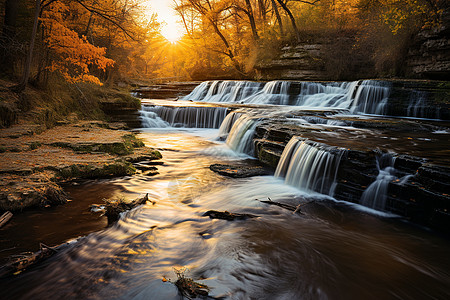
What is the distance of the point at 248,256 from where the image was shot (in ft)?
10.7

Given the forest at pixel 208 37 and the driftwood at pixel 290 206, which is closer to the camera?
the driftwood at pixel 290 206

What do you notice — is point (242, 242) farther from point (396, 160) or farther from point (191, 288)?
point (396, 160)

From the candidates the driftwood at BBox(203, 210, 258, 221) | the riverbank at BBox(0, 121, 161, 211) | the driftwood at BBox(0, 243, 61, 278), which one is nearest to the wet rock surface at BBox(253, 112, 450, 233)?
the driftwood at BBox(203, 210, 258, 221)

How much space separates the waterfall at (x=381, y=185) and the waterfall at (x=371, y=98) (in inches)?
292

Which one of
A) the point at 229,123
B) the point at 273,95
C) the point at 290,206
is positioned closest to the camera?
the point at 290,206

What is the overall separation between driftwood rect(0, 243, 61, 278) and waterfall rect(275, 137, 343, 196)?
14.8ft

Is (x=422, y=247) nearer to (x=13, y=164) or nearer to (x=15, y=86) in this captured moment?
(x=13, y=164)

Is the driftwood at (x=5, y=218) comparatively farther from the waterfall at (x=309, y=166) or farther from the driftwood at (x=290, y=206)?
the waterfall at (x=309, y=166)

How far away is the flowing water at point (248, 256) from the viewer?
265 centimetres

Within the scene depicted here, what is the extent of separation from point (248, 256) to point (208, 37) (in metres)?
27.7

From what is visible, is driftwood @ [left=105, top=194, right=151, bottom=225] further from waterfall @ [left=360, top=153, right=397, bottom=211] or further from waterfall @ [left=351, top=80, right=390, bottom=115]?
waterfall @ [left=351, top=80, right=390, bottom=115]

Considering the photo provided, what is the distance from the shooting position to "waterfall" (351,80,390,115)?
10969 mm

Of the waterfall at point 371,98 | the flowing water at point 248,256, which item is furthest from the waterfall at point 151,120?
the waterfall at point 371,98

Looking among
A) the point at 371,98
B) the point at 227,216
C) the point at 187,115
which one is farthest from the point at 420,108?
the point at 187,115
